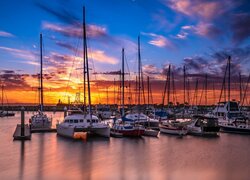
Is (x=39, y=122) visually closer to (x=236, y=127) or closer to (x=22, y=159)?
(x=22, y=159)

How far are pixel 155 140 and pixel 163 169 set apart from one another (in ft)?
58.5

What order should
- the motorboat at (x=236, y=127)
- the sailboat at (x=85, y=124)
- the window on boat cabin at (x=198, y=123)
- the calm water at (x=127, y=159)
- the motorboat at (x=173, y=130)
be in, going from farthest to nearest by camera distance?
1. the motorboat at (x=236, y=127)
2. the window on boat cabin at (x=198, y=123)
3. the motorboat at (x=173, y=130)
4. the sailboat at (x=85, y=124)
5. the calm water at (x=127, y=159)

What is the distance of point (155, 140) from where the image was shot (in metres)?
43.4

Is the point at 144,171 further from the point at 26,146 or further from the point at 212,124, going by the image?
the point at 212,124

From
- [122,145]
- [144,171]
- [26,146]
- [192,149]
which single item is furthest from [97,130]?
[144,171]

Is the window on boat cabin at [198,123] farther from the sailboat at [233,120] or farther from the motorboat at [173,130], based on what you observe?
the sailboat at [233,120]

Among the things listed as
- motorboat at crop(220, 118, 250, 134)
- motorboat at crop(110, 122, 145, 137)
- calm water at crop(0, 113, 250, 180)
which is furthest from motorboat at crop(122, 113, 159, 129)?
motorboat at crop(220, 118, 250, 134)

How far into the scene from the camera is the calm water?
77.3 ft

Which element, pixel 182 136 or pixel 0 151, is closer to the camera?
pixel 0 151

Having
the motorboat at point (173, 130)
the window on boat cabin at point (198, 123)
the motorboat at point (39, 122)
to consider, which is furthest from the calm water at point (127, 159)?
the motorboat at point (39, 122)

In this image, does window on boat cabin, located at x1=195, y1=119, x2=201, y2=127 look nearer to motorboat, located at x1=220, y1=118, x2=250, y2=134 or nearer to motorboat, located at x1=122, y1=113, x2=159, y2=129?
motorboat, located at x1=220, y1=118, x2=250, y2=134

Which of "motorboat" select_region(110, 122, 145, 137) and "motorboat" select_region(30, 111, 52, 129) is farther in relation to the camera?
"motorboat" select_region(30, 111, 52, 129)

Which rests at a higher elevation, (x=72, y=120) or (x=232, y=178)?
(x=72, y=120)

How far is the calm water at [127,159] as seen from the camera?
77.3ft
